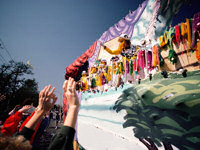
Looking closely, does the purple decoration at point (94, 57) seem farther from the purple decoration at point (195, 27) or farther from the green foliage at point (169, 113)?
the green foliage at point (169, 113)

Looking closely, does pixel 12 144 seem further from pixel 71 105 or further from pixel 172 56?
pixel 172 56

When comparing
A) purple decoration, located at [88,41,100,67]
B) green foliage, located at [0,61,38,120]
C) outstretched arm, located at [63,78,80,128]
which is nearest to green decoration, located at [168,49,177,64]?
outstretched arm, located at [63,78,80,128]

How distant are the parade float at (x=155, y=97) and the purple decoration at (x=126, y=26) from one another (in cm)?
21

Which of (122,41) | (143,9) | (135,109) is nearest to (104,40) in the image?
(143,9)

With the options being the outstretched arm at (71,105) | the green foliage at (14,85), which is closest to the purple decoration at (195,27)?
the outstretched arm at (71,105)

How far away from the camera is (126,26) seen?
5.61 metres

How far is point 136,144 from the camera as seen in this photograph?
1.51 metres

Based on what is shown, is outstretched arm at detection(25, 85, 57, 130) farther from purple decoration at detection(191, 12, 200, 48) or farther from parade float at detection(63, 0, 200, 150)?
purple decoration at detection(191, 12, 200, 48)

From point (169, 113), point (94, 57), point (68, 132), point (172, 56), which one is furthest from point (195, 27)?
point (94, 57)

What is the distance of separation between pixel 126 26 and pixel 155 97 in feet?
16.9

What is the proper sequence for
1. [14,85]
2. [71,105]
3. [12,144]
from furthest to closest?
[14,85], [71,105], [12,144]

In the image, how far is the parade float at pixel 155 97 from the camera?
3.64ft

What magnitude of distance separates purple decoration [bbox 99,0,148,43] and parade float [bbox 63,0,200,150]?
0.21m

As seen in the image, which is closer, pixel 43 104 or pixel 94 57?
pixel 43 104
